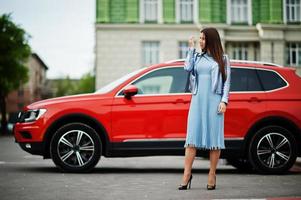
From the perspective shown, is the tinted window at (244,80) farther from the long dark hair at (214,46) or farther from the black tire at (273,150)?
the long dark hair at (214,46)

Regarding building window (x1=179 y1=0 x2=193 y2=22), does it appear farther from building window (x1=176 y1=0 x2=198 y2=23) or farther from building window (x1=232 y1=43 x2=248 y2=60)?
building window (x1=232 y1=43 x2=248 y2=60)

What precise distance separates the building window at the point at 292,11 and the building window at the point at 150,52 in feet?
29.8

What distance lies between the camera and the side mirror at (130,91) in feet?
28.7

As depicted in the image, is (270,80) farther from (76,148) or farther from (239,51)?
(239,51)

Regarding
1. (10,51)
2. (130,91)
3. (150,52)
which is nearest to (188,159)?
(130,91)

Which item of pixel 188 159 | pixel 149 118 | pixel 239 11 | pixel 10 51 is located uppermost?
pixel 239 11

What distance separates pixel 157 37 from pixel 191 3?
336 cm

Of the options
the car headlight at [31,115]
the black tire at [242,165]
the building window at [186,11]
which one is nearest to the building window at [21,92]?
the building window at [186,11]

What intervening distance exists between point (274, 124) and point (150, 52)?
28379mm

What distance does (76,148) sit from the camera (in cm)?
877

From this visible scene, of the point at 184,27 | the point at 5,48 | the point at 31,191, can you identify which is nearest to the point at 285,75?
the point at 31,191

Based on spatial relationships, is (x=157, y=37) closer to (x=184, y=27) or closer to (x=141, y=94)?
(x=184, y=27)

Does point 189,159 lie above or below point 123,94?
below

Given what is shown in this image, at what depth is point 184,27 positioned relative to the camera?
36.9 metres
